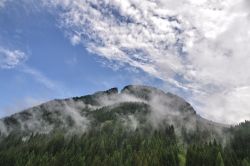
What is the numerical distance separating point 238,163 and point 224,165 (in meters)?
8.79

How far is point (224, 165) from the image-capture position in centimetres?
19950

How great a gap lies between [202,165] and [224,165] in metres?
14.4

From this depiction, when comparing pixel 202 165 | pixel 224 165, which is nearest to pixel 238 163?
pixel 224 165

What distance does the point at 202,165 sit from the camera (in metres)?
198

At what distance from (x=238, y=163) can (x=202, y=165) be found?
23.0 m

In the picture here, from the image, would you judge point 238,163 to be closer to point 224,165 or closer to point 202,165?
point 224,165
